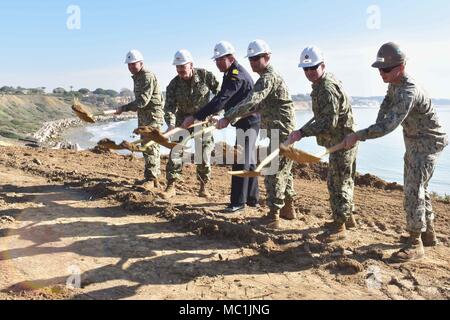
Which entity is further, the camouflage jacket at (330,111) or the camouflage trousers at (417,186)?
the camouflage jacket at (330,111)

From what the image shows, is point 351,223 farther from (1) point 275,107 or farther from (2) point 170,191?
(2) point 170,191

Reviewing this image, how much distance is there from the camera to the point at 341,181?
476 centimetres

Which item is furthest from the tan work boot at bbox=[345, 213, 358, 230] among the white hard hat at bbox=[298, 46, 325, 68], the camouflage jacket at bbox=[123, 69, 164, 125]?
the camouflage jacket at bbox=[123, 69, 164, 125]

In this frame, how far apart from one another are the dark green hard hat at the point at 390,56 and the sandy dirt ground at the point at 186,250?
1841 mm

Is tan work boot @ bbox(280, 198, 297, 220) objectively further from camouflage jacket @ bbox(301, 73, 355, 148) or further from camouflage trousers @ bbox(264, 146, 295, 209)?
camouflage jacket @ bbox(301, 73, 355, 148)

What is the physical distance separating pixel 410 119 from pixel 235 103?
2.18 meters

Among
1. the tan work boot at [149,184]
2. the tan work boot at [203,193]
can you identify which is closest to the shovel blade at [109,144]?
the tan work boot at [149,184]

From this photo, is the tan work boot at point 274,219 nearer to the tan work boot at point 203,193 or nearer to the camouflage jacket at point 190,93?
the tan work boot at point 203,193

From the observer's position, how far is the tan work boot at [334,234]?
4871mm

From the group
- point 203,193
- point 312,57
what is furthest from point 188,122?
point 312,57

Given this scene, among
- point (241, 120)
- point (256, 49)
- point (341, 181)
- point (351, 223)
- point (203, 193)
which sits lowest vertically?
point (351, 223)

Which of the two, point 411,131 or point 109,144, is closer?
point 411,131
